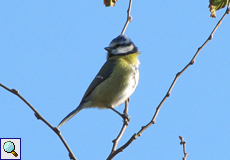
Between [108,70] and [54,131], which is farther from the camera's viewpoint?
[108,70]

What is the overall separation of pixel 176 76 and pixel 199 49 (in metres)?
0.31

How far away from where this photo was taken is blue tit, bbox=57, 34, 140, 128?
4410 millimetres

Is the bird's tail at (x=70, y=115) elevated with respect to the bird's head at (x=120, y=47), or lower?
lower

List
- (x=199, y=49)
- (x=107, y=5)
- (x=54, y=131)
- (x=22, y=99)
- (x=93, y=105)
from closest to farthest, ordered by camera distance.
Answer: (x=22, y=99) < (x=54, y=131) < (x=199, y=49) < (x=107, y=5) < (x=93, y=105)

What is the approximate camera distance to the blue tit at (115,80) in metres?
4.41

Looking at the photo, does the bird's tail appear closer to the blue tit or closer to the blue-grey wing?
the blue tit

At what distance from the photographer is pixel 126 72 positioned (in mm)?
4457

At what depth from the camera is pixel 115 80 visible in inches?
176

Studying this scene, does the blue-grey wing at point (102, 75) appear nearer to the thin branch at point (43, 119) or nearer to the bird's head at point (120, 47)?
the bird's head at point (120, 47)

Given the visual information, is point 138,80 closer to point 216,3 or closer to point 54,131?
point 216,3

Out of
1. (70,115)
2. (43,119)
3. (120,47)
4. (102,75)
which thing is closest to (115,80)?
(102,75)

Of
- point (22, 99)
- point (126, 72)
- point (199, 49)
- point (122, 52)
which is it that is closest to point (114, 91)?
point (126, 72)

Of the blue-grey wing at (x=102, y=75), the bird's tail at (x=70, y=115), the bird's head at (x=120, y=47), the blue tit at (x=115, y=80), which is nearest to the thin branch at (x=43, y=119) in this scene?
the bird's tail at (x=70, y=115)

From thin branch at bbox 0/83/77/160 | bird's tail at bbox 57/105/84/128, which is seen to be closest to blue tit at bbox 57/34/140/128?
bird's tail at bbox 57/105/84/128
